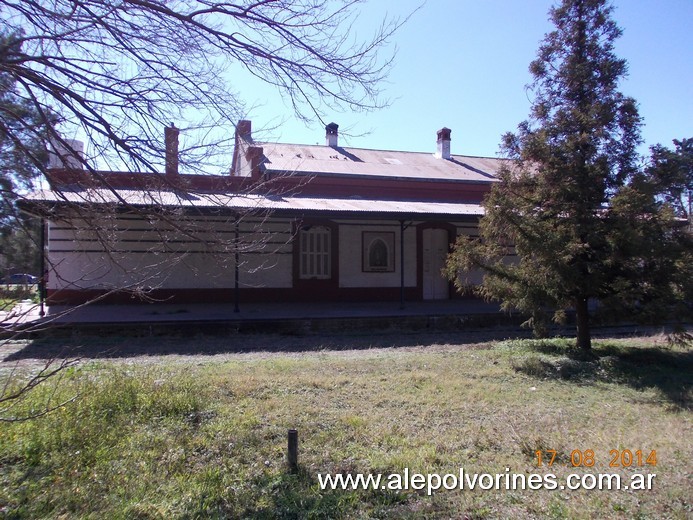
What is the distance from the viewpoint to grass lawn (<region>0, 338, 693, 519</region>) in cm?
360

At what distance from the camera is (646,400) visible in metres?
6.98

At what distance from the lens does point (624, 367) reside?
28.3ft

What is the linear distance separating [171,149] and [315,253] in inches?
473

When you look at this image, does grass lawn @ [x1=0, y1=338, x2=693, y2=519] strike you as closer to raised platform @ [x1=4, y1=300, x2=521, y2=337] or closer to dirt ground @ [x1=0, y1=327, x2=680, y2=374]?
dirt ground @ [x1=0, y1=327, x2=680, y2=374]

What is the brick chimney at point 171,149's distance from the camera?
4.96 metres

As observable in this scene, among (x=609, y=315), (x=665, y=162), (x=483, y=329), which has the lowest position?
(x=483, y=329)

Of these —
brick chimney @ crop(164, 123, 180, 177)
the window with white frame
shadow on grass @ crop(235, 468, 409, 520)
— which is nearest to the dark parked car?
brick chimney @ crop(164, 123, 180, 177)

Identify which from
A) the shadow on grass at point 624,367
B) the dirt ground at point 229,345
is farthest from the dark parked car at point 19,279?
the shadow on grass at point 624,367

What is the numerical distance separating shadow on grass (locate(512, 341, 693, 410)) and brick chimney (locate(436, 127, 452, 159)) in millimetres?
16909

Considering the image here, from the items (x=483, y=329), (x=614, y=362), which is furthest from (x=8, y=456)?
(x=483, y=329)

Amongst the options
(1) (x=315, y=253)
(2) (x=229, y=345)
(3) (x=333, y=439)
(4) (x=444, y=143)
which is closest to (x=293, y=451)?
(3) (x=333, y=439)

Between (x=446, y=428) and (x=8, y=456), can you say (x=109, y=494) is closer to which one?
(x=8, y=456)

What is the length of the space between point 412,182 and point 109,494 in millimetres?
18289

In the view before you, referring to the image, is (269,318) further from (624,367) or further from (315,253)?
(624,367)
